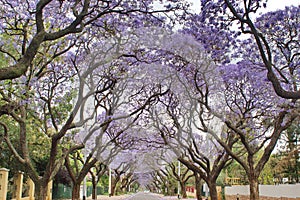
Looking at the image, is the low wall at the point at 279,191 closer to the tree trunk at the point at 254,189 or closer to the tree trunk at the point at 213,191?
the tree trunk at the point at 213,191

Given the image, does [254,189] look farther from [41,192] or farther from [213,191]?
[41,192]

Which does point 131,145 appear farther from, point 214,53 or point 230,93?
point 214,53

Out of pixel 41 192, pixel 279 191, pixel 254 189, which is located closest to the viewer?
pixel 41 192

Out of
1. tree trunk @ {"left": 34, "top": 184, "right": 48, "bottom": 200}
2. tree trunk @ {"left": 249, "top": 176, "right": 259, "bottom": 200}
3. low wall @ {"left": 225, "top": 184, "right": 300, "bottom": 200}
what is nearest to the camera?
tree trunk @ {"left": 34, "top": 184, "right": 48, "bottom": 200}

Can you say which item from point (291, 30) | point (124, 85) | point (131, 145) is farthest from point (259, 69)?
point (131, 145)

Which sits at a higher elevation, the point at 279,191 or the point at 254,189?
the point at 254,189

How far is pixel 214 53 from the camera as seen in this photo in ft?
32.2

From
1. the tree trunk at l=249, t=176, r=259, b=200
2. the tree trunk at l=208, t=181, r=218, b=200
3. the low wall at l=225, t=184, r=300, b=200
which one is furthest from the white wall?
the tree trunk at l=249, t=176, r=259, b=200

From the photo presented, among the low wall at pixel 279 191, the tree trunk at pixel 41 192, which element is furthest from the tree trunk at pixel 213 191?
the tree trunk at pixel 41 192

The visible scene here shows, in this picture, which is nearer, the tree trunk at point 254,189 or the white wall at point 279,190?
the tree trunk at point 254,189

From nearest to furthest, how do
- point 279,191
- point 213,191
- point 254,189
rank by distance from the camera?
point 254,189 < point 213,191 < point 279,191

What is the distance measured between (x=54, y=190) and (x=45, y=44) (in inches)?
777

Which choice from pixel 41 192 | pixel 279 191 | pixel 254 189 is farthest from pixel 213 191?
pixel 41 192

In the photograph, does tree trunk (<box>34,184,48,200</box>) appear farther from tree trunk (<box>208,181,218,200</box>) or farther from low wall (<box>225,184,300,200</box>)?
low wall (<box>225,184,300,200</box>)
